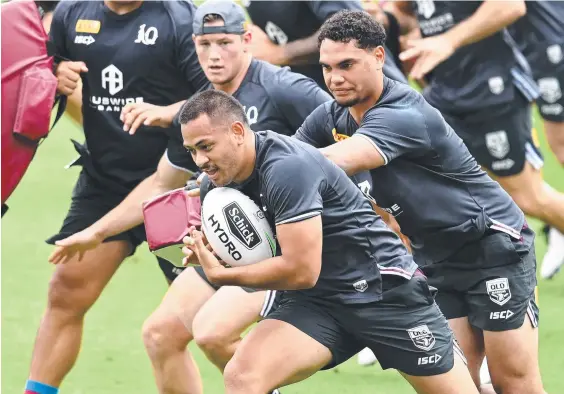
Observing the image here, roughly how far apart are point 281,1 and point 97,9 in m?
1.37

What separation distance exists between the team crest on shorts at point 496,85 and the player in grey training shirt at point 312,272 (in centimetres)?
305

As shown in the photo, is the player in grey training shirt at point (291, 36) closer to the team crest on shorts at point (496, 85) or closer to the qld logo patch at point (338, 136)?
the team crest on shorts at point (496, 85)

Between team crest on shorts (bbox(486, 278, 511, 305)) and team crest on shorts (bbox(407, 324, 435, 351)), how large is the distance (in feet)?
2.27

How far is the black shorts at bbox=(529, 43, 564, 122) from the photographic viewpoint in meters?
9.29

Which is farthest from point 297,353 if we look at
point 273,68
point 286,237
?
point 273,68

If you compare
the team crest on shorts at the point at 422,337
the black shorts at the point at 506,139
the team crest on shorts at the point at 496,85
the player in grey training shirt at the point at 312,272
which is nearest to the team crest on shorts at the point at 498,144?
the black shorts at the point at 506,139

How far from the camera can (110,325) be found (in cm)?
827

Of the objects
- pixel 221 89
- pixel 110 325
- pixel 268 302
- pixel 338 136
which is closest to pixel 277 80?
pixel 221 89

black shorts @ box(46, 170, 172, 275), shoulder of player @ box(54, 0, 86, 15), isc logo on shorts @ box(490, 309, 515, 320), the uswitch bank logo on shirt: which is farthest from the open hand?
isc logo on shorts @ box(490, 309, 515, 320)

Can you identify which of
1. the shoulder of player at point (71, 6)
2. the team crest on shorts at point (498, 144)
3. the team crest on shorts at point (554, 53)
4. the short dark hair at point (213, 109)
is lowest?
the team crest on shorts at point (554, 53)

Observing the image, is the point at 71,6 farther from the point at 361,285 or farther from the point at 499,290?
the point at 499,290

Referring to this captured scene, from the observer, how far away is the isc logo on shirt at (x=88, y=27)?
6.84m

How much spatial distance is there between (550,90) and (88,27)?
151 inches

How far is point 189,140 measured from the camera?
16.9 ft
